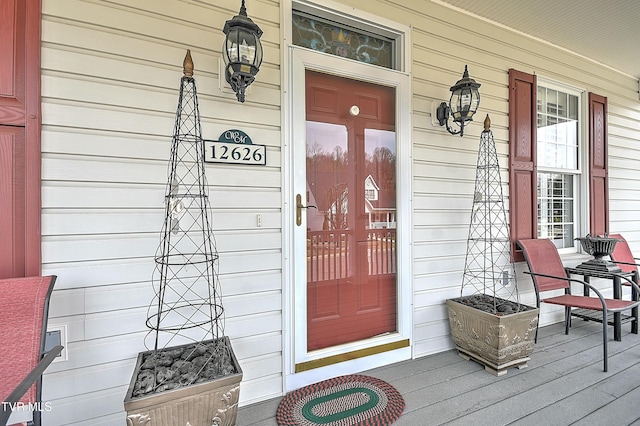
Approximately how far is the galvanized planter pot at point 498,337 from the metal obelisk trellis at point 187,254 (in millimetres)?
1894

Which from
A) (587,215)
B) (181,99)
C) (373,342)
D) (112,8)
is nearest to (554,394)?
(373,342)

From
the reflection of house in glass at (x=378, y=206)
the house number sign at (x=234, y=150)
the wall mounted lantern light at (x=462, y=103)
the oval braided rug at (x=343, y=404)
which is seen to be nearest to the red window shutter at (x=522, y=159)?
the wall mounted lantern light at (x=462, y=103)

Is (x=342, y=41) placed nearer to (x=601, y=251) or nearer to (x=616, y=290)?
(x=601, y=251)

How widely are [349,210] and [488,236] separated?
1.55 meters

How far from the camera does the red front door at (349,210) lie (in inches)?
93.0

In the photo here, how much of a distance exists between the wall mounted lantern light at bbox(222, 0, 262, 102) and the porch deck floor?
204 centimetres

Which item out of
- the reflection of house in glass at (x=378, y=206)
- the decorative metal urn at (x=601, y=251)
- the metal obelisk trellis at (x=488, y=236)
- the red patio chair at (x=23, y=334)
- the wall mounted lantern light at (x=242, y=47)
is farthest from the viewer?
the decorative metal urn at (x=601, y=251)

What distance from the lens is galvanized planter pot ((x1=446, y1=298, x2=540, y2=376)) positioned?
91.1 inches

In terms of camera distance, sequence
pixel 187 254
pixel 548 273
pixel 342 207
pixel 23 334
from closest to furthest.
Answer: pixel 23 334
pixel 187 254
pixel 342 207
pixel 548 273

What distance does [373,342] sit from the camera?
251cm

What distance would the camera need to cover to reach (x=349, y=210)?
2.49m

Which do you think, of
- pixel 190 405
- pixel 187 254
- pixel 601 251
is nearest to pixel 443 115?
pixel 601 251

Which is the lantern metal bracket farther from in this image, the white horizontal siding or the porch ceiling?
the white horizontal siding

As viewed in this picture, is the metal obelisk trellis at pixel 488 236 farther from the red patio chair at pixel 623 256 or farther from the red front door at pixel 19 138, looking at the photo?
the red front door at pixel 19 138
